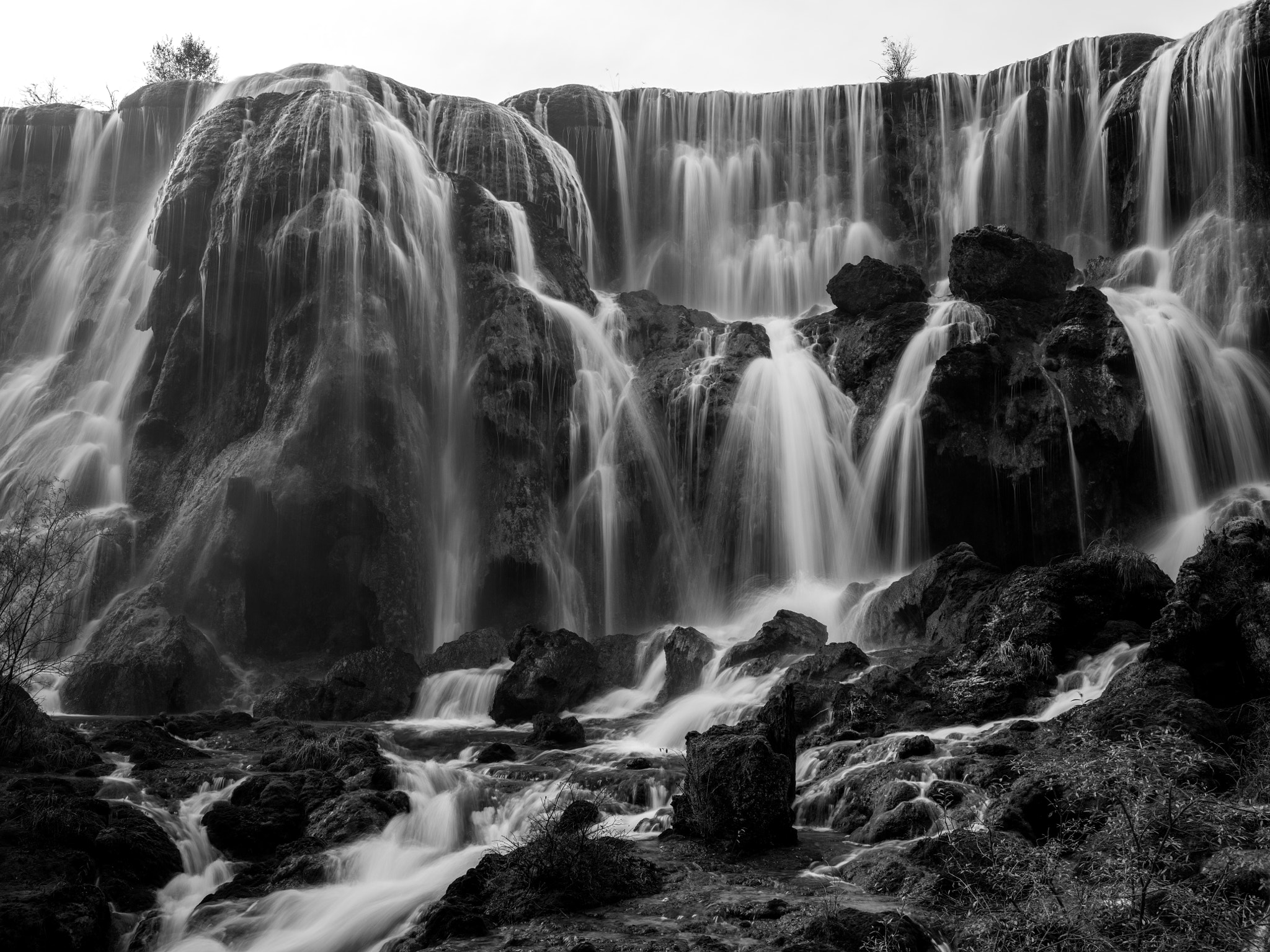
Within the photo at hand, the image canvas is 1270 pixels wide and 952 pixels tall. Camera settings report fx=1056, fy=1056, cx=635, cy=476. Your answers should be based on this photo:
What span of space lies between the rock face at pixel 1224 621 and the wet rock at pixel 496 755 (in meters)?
10.6

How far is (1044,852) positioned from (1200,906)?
1607 mm

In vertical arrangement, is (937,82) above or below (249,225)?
above

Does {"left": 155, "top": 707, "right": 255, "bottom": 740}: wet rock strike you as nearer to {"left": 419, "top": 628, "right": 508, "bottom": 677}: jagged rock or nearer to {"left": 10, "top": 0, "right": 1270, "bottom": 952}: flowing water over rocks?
{"left": 10, "top": 0, "right": 1270, "bottom": 952}: flowing water over rocks

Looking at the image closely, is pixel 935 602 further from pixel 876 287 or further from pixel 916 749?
pixel 876 287

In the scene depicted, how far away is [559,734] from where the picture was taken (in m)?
19.7

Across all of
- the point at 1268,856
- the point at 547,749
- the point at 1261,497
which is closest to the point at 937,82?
the point at 1261,497

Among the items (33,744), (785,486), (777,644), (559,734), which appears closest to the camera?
(33,744)

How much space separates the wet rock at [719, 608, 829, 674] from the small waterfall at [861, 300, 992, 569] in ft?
20.2

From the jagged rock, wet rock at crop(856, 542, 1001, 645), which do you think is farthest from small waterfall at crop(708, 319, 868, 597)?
the jagged rock

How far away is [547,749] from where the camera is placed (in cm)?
1900

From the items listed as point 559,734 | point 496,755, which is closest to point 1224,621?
point 559,734

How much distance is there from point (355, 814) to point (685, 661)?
1038 centimetres

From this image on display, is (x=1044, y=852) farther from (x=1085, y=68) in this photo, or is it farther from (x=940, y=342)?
(x=1085, y=68)

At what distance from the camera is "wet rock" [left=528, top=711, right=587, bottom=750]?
64.1 feet
